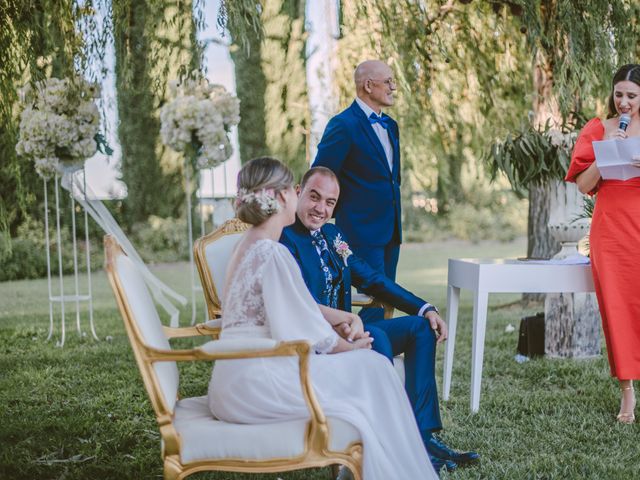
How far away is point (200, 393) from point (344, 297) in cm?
189

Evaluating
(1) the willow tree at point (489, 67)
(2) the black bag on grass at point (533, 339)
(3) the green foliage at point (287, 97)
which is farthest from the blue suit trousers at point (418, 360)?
(3) the green foliage at point (287, 97)

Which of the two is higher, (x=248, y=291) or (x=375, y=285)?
(x=248, y=291)

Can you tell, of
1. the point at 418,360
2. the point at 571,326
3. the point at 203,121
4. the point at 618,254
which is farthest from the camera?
the point at 203,121

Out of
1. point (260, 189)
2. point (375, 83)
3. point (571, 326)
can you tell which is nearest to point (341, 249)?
point (260, 189)

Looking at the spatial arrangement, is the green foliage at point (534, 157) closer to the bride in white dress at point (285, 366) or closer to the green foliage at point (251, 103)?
the bride in white dress at point (285, 366)

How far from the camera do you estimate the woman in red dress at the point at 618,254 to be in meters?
3.85

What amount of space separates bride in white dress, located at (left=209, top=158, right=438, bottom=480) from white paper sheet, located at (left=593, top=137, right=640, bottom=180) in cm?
187

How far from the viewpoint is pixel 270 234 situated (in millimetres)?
2455

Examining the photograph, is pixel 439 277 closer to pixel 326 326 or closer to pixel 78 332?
pixel 78 332

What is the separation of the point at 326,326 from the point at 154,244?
11.9 metres

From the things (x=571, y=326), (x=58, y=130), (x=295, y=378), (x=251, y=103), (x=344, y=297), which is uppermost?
(x=251, y=103)

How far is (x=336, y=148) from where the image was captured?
3982 millimetres

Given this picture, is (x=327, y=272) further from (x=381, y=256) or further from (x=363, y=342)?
(x=381, y=256)

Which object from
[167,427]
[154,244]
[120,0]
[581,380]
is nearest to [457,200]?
[154,244]
